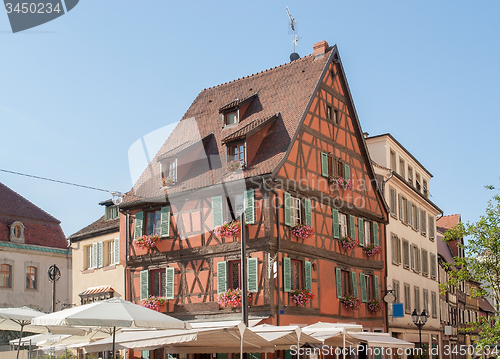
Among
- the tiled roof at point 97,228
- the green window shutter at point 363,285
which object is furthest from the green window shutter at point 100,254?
the green window shutter at point 363,285

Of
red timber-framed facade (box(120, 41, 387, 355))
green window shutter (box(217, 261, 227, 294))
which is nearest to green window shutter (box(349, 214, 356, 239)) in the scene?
red timber-framed facade (box(120, 41, 387, 355))

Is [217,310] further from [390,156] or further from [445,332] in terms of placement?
[445,332]

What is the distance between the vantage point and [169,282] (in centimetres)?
2438

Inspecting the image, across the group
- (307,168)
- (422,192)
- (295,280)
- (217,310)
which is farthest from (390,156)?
(217,310)

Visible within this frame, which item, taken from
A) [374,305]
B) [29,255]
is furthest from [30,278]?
[374,305]

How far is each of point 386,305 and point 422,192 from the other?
11.8 meters

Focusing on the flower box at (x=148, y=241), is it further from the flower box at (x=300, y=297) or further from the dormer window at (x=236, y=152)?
the flower box at (x=300, y=297)

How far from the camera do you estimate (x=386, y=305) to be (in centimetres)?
2862

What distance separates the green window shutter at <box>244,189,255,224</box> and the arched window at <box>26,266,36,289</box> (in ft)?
59.0

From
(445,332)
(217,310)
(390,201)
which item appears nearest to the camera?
(217,310)

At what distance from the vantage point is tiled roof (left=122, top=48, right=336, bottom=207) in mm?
23688

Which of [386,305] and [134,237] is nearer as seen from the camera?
[134,237]

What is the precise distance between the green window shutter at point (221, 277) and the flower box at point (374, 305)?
7.53 meters

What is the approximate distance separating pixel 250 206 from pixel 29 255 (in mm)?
18325
